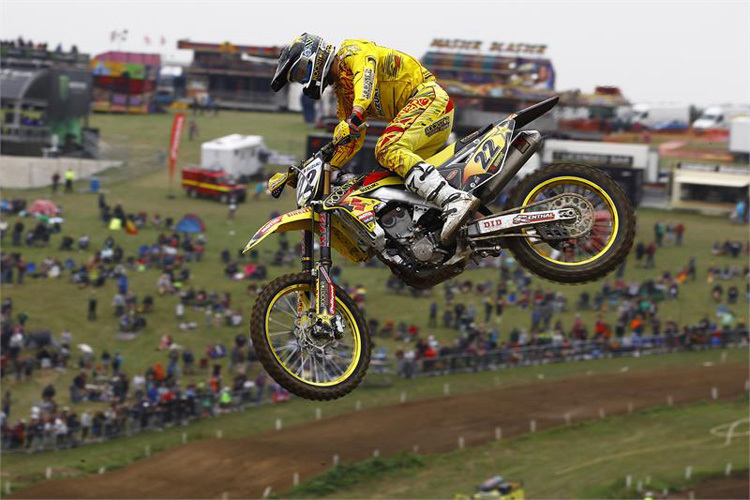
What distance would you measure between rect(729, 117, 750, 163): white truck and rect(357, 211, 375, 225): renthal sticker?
2915 inches

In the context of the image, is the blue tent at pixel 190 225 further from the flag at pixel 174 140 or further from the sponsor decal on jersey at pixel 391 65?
the sponsor decal on jersey at pixel 391 65

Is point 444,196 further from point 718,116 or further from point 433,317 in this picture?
point 718,116

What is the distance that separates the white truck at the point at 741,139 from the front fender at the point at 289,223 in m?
74.2

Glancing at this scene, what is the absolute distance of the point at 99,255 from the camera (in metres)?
51.4

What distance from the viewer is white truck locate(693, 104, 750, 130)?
10156cm

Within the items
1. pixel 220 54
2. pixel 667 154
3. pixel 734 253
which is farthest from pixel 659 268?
pixel 220 54

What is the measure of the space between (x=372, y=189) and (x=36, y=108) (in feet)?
217

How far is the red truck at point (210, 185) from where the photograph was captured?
205 ft

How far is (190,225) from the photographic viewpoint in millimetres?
56375

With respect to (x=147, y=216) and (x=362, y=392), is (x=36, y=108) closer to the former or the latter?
(x=147, y=216)

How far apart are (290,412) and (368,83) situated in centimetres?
3116

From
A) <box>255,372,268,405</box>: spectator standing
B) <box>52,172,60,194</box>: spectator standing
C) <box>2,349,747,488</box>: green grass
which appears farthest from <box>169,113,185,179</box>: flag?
<box>2,349,747,488</box>: green grass

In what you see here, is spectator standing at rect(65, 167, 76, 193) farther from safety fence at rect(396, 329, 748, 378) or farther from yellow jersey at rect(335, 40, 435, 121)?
yellow jersey at rect(335, 40, 435, 121)

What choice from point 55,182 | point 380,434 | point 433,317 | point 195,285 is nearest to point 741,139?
point 433,317
